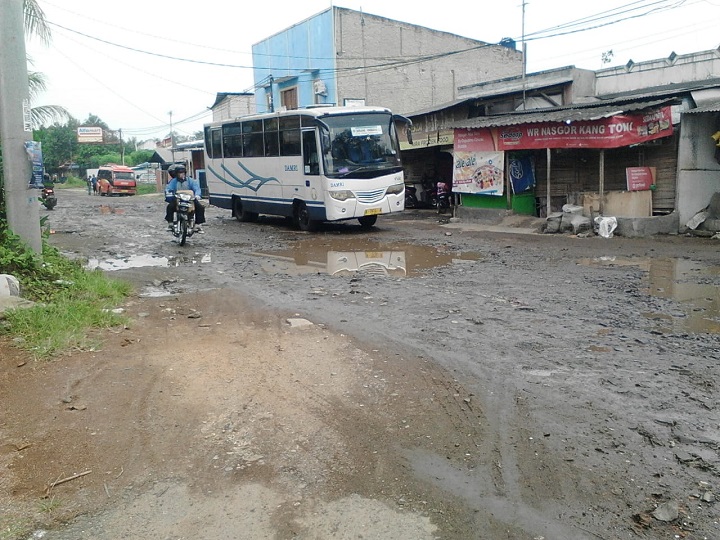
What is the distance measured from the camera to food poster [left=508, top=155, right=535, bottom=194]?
1808cm

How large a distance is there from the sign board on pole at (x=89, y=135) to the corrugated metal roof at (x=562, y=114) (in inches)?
2240

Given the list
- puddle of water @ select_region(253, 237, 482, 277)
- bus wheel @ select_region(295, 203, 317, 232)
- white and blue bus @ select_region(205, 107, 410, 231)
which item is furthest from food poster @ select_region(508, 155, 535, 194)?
bus wheel @ select_region(295, 203, 317, 232)

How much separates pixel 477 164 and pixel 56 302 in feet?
45.3

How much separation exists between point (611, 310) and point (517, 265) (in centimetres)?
357

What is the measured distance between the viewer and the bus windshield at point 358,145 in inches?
635

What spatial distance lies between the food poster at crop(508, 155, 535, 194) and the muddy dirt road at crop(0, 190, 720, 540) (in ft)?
29.9

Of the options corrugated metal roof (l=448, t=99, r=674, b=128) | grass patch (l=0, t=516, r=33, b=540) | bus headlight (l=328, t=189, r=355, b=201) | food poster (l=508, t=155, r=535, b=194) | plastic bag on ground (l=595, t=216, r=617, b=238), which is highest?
corrugated metal roof (l=448, t=99, r=674, b=128)

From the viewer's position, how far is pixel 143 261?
12.6m

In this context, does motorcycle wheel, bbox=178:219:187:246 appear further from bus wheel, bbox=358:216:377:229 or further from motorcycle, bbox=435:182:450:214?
motorcycle, bbox=435:182:450:214

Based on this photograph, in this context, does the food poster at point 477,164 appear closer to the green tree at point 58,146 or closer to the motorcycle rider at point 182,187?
the motorcycle rider at point 182,187

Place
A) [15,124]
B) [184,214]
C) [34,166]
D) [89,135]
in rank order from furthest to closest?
[89,135] → [184,214] → [34,166] → [15,124]

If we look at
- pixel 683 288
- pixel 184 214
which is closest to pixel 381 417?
pixel 683 288

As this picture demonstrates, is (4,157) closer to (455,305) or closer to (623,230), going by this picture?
(455,305)

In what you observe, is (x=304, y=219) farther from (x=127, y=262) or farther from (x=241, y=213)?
(x=127, y=262)
